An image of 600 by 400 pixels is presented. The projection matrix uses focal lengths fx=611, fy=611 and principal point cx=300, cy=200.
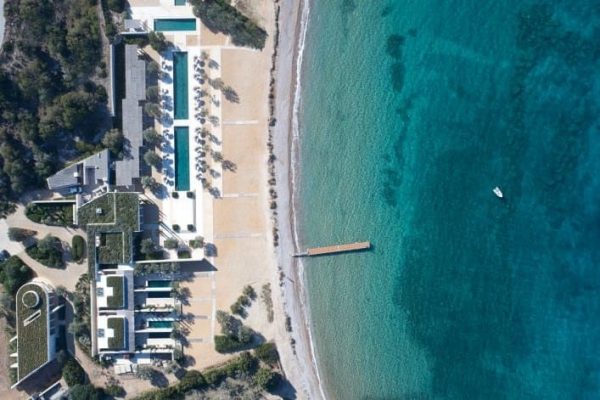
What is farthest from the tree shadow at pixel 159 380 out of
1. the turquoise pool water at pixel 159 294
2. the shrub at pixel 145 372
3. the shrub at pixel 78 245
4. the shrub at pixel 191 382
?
the shrub at pixel 78 245

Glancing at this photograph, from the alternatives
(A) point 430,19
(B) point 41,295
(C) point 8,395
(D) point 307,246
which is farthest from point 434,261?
(C) point 8,395

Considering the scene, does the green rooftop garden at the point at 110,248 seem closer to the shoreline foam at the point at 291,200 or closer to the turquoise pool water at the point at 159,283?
the turquoise pool water at the point at 159,283

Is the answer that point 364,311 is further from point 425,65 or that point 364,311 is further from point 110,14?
point 110,14

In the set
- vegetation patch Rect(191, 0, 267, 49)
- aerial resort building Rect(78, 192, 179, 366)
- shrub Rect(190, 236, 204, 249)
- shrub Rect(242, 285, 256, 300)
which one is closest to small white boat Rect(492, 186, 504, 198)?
shrub Rect(242, 285, 256, 300)

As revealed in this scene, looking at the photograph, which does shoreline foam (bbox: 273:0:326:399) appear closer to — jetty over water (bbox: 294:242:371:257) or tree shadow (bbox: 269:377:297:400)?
tree shadow (bbox: 269:377:297:400)

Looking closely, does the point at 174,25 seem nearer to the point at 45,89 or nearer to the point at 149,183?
the point at 45,89

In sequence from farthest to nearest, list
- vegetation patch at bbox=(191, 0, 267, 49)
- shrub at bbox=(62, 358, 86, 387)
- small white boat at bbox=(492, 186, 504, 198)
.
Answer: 1. shrub at bbox=(62, 358, 86, 387)
2. small white boat at bbox=(492, 186, 504, 198)
3. vegetation patch at bbox=(191, 0, 267, 49)
